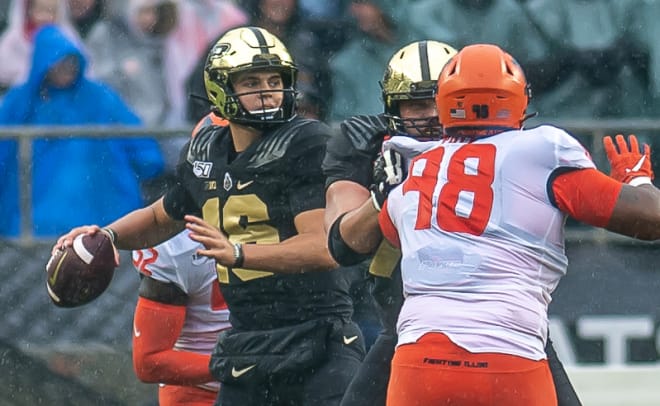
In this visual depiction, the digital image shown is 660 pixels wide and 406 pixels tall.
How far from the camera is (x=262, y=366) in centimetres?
595

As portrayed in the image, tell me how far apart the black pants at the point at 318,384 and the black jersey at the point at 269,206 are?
4.5 inches

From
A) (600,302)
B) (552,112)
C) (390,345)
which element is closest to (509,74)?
(390,345)

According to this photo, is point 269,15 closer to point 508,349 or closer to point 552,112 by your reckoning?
point 552,112

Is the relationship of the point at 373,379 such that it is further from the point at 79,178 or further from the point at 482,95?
the point at 79,178

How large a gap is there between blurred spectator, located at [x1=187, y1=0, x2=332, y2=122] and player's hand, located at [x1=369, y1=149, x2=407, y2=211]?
4106mm

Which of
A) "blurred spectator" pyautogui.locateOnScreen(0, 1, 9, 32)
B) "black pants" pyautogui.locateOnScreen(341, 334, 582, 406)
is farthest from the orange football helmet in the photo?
"blurred spectator" pyautogui.locateOnScreen(0, 1, 9, 32)

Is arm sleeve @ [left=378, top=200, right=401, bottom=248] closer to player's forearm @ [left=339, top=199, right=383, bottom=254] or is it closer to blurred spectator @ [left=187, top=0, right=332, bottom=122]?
player's forearm @ [left=339, top=199, right=383, bottom=254]

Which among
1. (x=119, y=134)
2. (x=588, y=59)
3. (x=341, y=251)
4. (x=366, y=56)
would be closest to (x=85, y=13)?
(x=119, y=134)

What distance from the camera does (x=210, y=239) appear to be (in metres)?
5.56

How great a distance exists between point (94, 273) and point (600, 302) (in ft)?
11.6

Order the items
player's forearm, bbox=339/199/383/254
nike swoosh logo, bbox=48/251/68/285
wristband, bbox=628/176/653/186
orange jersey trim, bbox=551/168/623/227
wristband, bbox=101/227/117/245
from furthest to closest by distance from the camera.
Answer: wristband, bbox=101/227/117/245 < nike swoosh logo, bbox=48/251/68/285 < player's forearm, bbox=339/199/383/254 < wristband, bbox=628/176/653/186 < orange jersey trim, bbox=551/168/623/227

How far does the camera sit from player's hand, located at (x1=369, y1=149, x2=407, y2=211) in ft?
16.8

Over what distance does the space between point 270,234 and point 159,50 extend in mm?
3919

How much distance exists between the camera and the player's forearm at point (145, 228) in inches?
248
